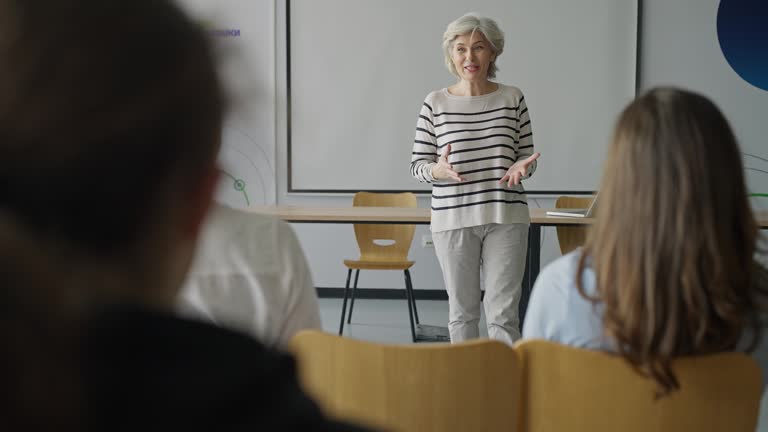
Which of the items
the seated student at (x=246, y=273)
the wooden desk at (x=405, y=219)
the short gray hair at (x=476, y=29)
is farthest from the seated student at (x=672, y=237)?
the wooden desk at (x=405, y=219)

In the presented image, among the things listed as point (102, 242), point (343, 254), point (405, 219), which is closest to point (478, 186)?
point (405, 219)

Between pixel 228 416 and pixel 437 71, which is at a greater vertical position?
pixel 437 71

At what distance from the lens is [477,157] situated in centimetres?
267

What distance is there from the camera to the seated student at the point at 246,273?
3.57ft

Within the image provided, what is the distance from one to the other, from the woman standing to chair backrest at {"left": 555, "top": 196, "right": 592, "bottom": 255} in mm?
1520

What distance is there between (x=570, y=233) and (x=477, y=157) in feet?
5.66

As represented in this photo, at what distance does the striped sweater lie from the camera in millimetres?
2646

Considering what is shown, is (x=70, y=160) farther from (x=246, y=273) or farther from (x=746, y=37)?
(x=746, y=37)

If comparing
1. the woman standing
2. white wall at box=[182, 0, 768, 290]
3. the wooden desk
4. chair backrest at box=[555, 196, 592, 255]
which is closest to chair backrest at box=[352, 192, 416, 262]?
the wooden desk

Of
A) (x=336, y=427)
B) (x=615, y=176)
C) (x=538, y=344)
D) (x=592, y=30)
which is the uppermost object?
(x=592, y=30)

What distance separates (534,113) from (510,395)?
4044 mm

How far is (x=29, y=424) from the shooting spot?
0.30 metres

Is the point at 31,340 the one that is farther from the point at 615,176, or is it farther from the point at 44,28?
the point at 615,176

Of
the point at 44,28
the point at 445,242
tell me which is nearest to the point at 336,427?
the point at 44,28
